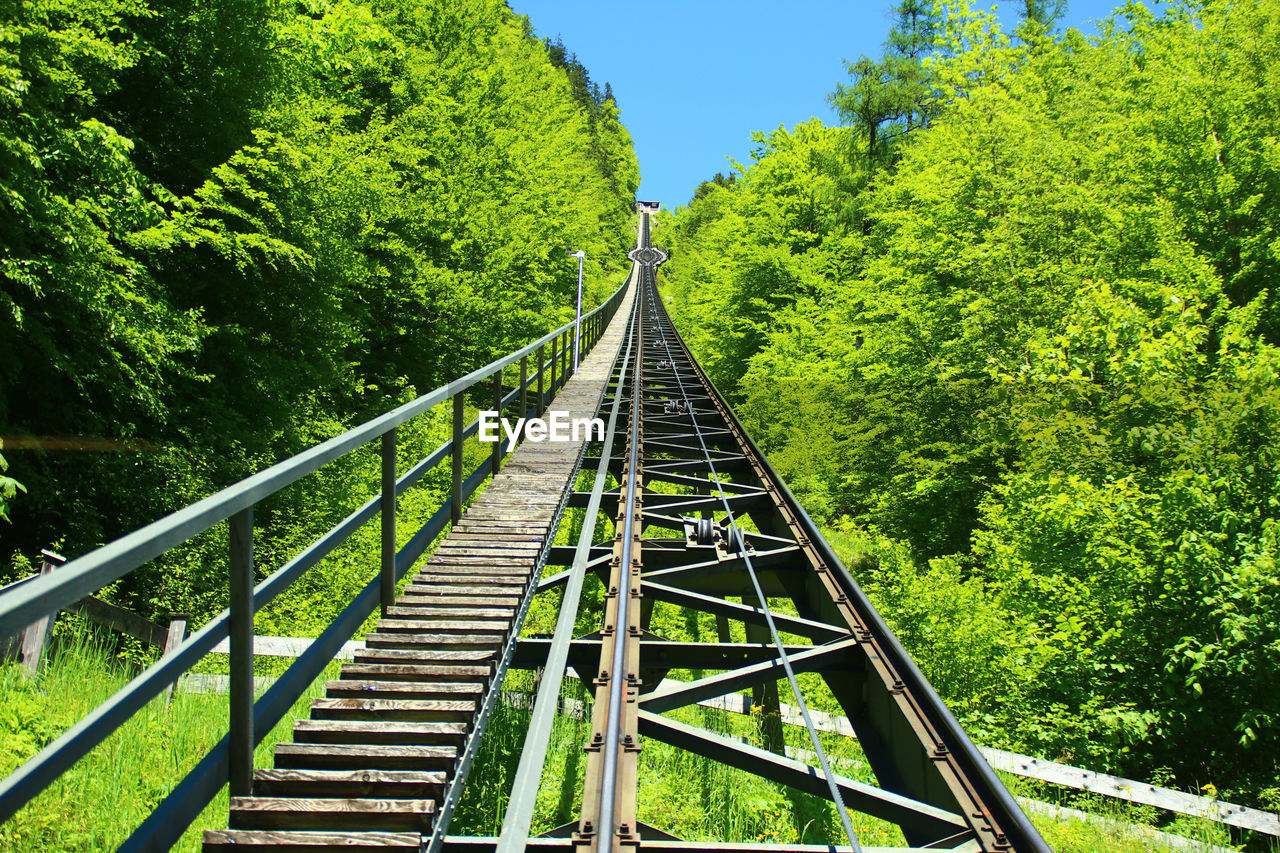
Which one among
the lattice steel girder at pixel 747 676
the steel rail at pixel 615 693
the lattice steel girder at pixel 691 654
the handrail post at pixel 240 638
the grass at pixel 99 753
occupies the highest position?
the handrail post at pixel 240 638

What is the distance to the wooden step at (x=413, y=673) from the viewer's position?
3.30 metres

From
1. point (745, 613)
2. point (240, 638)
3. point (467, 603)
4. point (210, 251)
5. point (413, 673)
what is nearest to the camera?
point (240, 638)

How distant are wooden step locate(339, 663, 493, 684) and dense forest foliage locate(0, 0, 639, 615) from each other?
4.22 m

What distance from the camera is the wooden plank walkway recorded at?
2.33m

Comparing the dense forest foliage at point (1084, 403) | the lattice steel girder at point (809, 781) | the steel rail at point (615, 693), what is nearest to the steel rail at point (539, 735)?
the steel rail at point (615, 693)

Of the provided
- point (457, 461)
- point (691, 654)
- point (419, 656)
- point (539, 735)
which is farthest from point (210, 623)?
point (457, 461)

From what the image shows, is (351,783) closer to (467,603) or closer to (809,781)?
(467,603)

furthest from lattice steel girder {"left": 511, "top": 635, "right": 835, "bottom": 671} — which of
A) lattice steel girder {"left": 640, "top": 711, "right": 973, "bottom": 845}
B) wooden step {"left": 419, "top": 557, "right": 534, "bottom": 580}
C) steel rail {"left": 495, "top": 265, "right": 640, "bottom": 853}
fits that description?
lattice steel girder {"left": 640, "top": 711, "right": 973, "bottom": 845}

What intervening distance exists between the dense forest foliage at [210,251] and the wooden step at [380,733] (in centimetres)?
454

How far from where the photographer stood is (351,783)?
2.55m

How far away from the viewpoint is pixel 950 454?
49.4 feet

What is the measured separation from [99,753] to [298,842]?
2276 millimetres

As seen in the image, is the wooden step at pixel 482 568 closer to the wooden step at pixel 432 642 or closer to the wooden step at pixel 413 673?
the wooden step at pixel 432 642

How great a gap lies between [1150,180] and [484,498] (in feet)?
45.4
